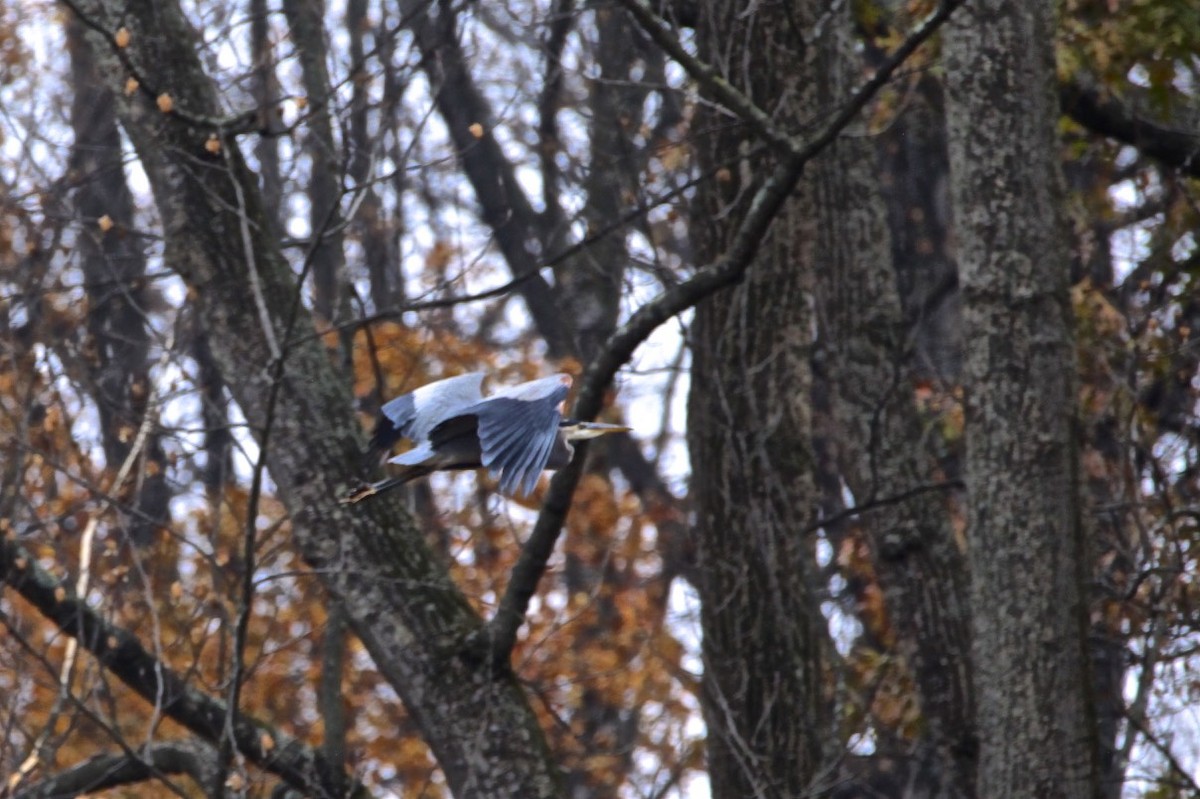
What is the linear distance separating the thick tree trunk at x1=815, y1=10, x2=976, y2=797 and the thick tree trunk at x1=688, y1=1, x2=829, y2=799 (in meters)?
0.45

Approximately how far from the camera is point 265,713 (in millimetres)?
11273

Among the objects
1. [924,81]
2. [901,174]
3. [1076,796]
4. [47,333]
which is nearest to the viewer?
[1076,796]

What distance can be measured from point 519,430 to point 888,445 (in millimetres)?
2802

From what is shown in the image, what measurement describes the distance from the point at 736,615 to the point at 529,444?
66.3 inches

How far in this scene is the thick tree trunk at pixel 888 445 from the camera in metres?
7.12

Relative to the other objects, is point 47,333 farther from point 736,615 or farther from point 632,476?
point 632,476

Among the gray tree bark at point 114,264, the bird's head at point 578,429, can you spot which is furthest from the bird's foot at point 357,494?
the gray tree bark at point 114,264

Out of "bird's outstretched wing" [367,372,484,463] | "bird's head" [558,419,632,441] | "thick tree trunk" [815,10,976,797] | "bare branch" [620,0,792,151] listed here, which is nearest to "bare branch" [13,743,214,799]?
"bird's outstretched wing" [367,372,484,463]

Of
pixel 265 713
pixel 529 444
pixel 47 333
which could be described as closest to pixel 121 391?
pixel 265 713

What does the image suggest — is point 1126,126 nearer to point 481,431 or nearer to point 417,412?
point 417,412

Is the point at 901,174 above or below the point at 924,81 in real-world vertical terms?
above

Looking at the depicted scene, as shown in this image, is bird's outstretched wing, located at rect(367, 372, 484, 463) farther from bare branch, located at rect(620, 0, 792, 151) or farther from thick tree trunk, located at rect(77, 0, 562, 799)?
bare branch, located at rect(620, 0, 792, 151)

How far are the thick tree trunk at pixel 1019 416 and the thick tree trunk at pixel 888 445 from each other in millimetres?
880

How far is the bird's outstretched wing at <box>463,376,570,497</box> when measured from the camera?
4.83 metres
